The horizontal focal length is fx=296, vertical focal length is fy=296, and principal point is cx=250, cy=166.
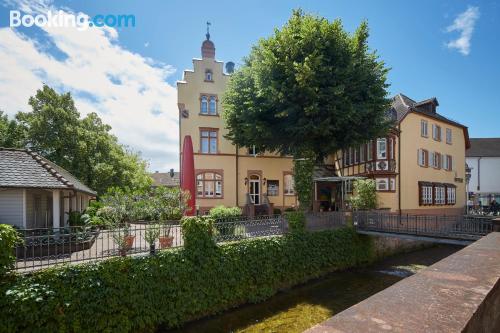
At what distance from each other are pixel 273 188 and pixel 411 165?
1116 cm

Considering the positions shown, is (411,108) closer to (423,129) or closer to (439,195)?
(423,129)

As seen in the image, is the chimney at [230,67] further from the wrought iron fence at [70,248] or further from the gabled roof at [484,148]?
the gabled roof at [484,148]

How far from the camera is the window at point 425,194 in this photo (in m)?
24.0

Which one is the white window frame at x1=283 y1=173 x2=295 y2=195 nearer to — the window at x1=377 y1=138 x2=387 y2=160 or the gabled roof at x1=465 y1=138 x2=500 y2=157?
the window at x1=377 y1=138 x2=387 y2=160

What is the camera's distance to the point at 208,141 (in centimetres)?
2409

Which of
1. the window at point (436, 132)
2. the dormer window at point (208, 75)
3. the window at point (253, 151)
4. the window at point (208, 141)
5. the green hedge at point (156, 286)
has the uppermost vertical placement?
the dormer window at point (208, 75)

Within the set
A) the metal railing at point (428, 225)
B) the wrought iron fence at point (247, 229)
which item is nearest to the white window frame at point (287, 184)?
the metal railing at point (428, 225)

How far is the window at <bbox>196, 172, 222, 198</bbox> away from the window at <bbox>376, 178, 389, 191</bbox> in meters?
12.3

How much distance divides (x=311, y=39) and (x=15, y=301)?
17061 millimetres

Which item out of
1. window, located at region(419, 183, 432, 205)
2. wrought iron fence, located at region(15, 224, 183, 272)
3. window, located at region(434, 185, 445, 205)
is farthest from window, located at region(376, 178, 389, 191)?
wrought iron fence, located at region(15, 224, 183, 272)

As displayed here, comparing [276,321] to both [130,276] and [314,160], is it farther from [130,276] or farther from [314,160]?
[314,160]

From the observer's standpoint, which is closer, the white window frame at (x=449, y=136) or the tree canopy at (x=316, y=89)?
the tree canopy at (x=316, y=89)

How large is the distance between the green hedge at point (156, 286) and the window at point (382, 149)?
11.7m

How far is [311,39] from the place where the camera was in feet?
55.5
